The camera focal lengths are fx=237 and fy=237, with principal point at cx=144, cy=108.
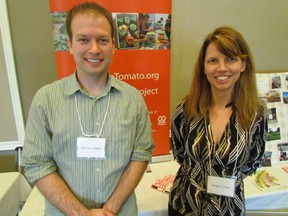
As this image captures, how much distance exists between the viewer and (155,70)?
72.0 inches

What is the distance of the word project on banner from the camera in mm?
1611

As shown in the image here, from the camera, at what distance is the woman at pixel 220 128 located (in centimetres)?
117

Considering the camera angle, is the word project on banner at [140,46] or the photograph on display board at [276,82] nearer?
the word project on banner at [140,46]

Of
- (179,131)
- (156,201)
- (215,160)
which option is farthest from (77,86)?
(156,201)

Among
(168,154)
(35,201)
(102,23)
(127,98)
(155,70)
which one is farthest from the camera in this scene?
(168,154)

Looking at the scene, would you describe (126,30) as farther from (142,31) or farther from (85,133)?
(85,133)

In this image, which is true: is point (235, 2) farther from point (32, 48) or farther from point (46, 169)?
point (46, 169)

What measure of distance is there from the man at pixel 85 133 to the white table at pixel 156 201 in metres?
0.58

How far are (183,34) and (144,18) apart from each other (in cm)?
55


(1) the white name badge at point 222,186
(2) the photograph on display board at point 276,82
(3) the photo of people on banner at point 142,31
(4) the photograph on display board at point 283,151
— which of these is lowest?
(4) the photograph on display board at point 283,151

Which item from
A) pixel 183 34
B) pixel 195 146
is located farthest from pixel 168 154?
pixel 183 34

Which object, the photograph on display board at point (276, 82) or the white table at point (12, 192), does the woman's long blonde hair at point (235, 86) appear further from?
the white table at point (12, 192)

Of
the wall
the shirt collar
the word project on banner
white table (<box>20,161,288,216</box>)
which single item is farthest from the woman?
the wall

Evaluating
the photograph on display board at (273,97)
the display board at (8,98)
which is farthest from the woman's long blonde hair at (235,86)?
the display board at (8,98)
